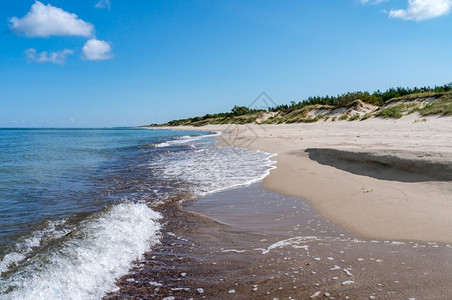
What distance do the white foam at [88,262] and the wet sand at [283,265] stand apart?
200mm

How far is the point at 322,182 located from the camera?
698 cm

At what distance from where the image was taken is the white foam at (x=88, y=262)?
2.71 m

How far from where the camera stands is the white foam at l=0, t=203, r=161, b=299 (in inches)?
107

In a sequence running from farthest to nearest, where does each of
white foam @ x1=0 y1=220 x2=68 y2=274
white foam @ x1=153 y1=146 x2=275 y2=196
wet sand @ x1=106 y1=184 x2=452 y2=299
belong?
white foam @ x1=153 y1=146 x2=275 y2=196 → white foam @ x1=0 y1=220 x2=68 y2=274 → wet sand @ x1=106 y1=184 x2=452 y2=299

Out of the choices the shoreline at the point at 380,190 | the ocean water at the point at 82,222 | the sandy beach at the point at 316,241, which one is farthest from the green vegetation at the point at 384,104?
the ocean water at the point at 82,222

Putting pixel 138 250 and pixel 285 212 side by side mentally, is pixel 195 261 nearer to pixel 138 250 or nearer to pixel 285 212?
pixel 138 250

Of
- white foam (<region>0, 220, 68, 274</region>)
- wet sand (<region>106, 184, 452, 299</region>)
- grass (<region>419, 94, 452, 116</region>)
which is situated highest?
grass (<region>419, 94, 452, 116</region>)

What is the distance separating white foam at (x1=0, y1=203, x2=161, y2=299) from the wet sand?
200 millimetres

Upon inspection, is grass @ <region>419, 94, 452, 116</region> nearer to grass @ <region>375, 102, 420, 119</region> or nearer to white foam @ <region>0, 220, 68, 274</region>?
grass @ <region>375, 102, 420, 119</region>

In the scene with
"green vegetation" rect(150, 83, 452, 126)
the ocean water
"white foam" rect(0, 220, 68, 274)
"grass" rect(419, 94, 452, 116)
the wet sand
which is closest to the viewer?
the wet sand

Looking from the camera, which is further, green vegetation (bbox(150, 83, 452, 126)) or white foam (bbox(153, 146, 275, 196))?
green vegetation (bbox(150, 83, 452, 126))

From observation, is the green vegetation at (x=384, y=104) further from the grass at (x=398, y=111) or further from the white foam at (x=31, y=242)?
the white foam at (x=31, y=242)

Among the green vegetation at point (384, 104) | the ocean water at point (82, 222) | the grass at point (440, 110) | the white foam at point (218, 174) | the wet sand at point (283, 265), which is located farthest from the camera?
the green vegetation at point (384, 104)

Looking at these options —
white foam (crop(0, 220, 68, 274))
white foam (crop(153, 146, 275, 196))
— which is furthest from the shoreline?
white foam (crop(0, 220, 68, 274))
